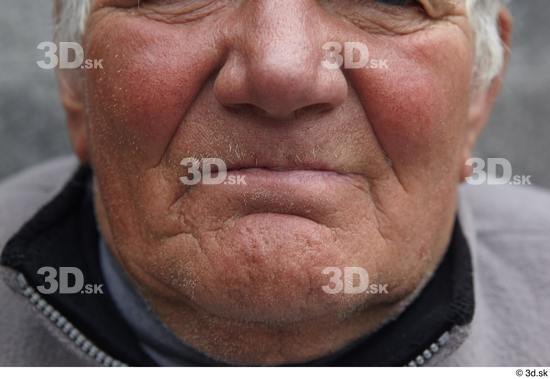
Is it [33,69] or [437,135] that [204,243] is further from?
[33,69]

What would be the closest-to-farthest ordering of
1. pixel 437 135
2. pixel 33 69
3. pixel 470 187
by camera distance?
pixel 437 135
pixel 470 187
pixel 33 69

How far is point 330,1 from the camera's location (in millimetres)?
1188

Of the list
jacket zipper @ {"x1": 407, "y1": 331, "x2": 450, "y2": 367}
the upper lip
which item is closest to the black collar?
jacket zipper @ {"x1": 407, "y1": 331, "x2": 450, "y2": 367}

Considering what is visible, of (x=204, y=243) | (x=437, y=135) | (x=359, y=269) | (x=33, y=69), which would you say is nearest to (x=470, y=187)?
(x=437, y=135)

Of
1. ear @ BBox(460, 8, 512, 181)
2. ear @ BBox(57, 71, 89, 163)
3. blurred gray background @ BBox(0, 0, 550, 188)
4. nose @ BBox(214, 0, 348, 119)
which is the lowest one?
blurred gray background @ BBox(0, 0, 550, 188)

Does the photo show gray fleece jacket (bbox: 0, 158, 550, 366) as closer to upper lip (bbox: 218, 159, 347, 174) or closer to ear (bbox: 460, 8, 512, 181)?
ear (bbox: 460, 8, 512, 181)

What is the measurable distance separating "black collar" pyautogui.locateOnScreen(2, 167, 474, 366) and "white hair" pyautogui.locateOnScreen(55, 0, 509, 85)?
34 cm

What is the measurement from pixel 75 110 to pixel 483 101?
0.89m

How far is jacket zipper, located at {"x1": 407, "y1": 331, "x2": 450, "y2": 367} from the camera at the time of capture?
1.28 m

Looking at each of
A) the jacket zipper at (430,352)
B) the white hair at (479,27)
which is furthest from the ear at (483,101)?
the jacket zipper at (430,352)

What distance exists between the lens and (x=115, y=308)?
56.1 inches

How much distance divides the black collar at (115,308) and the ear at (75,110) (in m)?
0.11

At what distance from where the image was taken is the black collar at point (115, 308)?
1.28 metres
